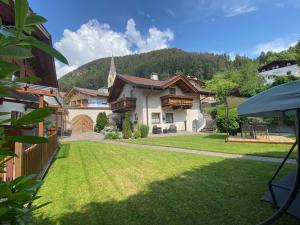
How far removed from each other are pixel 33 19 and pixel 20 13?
6cm

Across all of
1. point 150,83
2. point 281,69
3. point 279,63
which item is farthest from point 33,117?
point 279,63

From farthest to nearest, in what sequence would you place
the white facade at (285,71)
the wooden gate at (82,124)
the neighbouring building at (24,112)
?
the white facade at (285,71) < the wooden gate at (82,124) < the neighbouring building at (24,112)

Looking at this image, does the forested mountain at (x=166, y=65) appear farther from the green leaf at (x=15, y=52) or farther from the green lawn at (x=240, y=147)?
the green leaf at (x=15, y=52)

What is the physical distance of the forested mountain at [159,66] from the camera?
80.6 m

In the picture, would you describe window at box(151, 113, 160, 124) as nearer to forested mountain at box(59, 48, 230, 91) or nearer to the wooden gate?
the wooden gate

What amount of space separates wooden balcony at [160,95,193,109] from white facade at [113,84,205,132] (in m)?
0.81

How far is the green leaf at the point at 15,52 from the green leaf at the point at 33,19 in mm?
105

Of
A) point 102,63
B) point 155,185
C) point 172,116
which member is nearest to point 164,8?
point 172,116

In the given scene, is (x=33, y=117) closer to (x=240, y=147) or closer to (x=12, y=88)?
(x=12, y=88)

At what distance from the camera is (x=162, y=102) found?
25.0 metres

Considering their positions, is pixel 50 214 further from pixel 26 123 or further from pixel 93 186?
pixel 26 123

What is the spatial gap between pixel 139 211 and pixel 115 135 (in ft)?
54.6

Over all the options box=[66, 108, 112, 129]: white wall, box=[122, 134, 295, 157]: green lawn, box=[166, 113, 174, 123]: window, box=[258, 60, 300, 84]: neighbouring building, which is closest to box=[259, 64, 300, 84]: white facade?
box=[258, 60, 300, 84]: neighbouring building

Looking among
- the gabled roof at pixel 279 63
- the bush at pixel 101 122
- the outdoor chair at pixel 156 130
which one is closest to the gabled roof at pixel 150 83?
the bush at pixel 101 122
